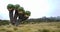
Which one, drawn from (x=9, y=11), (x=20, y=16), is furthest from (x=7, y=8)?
(x=20, y=16)

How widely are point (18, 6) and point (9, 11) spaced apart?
2.70 meters

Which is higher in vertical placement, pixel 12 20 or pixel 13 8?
pixel 13 8

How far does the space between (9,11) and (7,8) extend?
2.74 feet

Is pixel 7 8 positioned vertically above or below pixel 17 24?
above

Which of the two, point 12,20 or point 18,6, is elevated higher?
point 18,6

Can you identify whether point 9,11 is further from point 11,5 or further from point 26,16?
point 26,16

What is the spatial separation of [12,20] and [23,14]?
300 cm

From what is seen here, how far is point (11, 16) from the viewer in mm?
43625

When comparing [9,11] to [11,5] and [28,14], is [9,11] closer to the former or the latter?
[11,5]

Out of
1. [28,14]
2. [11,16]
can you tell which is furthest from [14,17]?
[28,14]

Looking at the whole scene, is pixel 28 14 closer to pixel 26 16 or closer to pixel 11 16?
pixel 26 16

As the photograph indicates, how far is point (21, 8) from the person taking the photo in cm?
4341

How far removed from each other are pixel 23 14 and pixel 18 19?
1.72 m

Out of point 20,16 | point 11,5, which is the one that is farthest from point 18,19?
point 11,5
